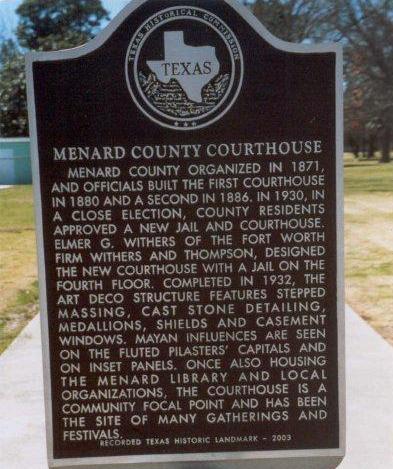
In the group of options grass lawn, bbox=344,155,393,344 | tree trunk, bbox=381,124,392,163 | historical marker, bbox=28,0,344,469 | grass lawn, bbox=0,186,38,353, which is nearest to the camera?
historical marker, bbox=28,0,344,469

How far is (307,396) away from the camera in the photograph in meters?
2.98

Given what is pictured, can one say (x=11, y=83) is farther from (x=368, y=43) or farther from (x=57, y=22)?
(x=368, y=43)

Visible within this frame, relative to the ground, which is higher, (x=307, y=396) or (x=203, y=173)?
(x=203, y=173)

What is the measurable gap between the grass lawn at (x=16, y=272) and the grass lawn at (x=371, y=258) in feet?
10.4

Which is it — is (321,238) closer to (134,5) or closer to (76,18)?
(134,5)

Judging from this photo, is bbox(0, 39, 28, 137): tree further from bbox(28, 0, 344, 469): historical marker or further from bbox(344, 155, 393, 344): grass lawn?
bbox(28, 0, 344, 469): historical marker

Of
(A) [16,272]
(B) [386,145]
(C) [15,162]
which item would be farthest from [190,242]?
(B) [386,145]

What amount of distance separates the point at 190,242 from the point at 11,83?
2271 cm

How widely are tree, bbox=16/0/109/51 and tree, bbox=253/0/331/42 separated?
5088 mm

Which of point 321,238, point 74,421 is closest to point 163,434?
point 74,421

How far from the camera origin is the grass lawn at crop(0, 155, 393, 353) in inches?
261

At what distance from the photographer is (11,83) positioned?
24.1m

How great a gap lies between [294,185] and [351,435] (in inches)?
58.1

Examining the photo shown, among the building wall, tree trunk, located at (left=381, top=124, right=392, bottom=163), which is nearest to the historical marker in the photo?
the building wall
